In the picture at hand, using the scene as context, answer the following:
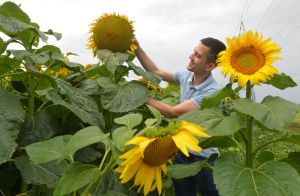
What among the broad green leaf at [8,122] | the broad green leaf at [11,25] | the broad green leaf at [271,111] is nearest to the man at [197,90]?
the broad green leaf at [271,111]

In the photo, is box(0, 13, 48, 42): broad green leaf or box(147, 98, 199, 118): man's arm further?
box(147, 98, 199, 118): man's arm

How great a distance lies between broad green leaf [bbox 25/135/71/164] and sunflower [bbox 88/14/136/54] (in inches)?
37.6

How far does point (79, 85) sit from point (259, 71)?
78 cm

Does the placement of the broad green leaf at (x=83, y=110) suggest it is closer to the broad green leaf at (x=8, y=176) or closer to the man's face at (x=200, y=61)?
the broad green leaf at (x=8, y=176)

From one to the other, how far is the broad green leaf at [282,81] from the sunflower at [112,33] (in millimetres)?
788

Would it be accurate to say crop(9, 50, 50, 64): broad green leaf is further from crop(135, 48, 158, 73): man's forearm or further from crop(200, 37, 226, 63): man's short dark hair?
crop(200, 37, 226, 63): man's short dark hair

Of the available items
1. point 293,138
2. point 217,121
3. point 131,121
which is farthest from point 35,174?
point 293,138

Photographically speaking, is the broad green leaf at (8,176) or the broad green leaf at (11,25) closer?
the broad green leaf at (11,25)

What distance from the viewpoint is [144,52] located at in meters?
2.71

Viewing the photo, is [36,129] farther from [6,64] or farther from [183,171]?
[183,171]

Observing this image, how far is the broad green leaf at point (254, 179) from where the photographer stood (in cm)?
129

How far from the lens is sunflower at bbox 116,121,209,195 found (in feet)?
2.93

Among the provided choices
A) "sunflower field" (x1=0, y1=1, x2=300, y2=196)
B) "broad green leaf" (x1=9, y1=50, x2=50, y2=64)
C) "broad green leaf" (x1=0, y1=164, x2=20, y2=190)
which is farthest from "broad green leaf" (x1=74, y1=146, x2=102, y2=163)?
"broad green leaf" (x1=9, y1=50, x2=50, y2=64)

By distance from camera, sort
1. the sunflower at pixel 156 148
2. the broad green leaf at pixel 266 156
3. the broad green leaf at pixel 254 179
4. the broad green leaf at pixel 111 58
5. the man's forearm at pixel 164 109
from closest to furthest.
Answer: the sunflower at pixel 156 148 → the broad green leaf at pixel 254 179 → the broad green leaf at pixel 266 156 → the broad green leaf at pixel 111 58 → the man's forearm at pixel 164 109
